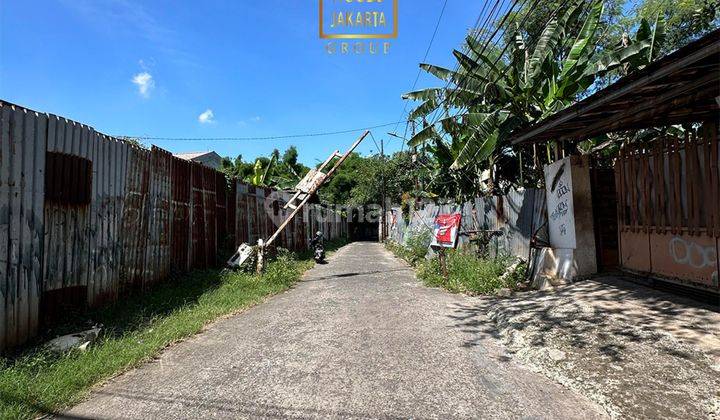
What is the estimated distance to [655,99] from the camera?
520 cm

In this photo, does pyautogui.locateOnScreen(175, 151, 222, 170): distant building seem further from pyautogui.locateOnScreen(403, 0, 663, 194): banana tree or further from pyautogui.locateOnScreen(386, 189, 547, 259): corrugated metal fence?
pyautogui.locateOnScreen(403, 0, 663, 194): banana tree

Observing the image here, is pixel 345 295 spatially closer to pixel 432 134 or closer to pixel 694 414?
pixel 432 134

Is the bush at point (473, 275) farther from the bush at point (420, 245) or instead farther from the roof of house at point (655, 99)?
the bush at point (420, 245)

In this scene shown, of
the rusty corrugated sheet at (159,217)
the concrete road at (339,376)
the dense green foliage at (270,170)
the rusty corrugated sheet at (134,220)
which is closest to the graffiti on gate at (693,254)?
the concrete road at (339,376)

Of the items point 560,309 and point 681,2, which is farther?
point 681,2

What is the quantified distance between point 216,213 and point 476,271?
647cm

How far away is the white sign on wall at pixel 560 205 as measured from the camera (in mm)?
7191

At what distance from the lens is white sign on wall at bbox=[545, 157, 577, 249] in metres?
7.19

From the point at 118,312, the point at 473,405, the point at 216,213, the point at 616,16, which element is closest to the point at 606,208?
the point at 473,405

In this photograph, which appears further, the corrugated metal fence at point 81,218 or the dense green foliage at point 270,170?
the dense green foliage at point 270,170

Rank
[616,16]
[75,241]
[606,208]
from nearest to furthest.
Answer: [75,241] < [606,208] < [616,16]

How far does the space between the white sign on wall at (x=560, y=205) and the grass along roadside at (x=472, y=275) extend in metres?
1.11

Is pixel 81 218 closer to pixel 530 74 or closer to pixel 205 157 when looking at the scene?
pixel 530 74

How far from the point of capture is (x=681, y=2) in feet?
37.7
